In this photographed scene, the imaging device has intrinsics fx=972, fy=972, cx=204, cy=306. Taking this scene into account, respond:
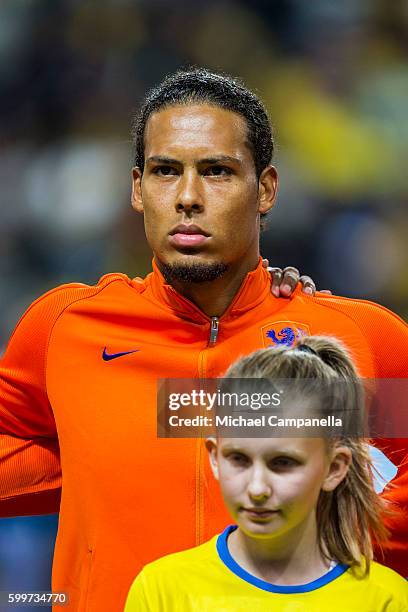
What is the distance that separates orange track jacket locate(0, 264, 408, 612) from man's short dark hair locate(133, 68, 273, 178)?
0.65ft

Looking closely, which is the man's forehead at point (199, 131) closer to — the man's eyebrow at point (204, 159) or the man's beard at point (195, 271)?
the man's eyebrow at point (204, 159)

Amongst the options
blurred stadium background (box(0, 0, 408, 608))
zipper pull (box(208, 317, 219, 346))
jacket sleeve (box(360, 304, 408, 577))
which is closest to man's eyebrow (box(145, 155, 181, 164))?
zipper pull (box(208, 317, 219, 346))

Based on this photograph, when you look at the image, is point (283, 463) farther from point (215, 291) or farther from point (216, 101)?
point (216, 101)

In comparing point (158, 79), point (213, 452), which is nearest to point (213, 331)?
point (213, 452)

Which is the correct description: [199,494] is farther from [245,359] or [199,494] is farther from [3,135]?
[3,135]

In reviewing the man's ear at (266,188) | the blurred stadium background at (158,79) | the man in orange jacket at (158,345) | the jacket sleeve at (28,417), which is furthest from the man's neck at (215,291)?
the blurred stadium background at (158,79)

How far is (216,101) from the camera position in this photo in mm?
1461

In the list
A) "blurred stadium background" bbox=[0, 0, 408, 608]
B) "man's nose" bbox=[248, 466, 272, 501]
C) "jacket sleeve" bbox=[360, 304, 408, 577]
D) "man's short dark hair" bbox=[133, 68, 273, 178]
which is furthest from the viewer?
"blurred stadium background" bbox=[0, 0, 408, 608]

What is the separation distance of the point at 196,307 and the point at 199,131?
0.87 feet

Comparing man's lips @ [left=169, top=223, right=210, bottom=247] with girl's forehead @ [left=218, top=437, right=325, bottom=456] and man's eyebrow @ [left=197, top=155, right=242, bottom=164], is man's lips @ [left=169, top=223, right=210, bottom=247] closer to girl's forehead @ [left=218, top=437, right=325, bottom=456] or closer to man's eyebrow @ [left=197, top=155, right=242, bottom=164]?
man's eyebrow @ [left=197, top=155, right=242, bottom=164]

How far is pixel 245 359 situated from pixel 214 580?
11.4 inches

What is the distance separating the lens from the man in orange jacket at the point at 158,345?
1372 millimetres

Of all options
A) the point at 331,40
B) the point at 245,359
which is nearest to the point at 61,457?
the point at 245,359

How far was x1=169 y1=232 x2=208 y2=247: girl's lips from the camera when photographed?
4.64 ft
